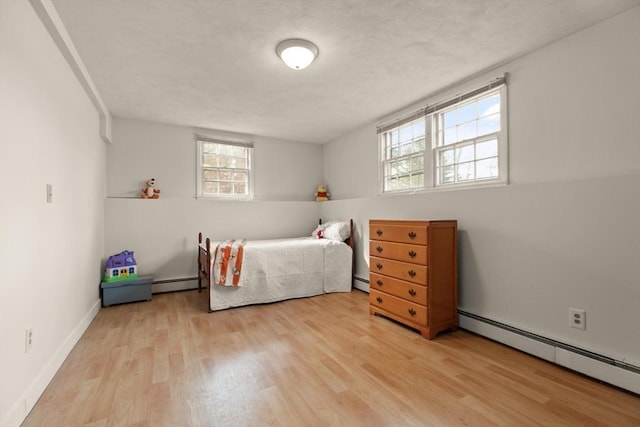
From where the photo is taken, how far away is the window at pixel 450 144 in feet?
8.58

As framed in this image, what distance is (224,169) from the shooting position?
4633 millimetres

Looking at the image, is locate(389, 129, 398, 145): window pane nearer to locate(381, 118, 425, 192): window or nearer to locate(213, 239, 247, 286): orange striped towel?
locate(381, 118, 425, 192): window

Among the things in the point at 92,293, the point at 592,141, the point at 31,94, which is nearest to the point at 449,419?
the point at 592,141

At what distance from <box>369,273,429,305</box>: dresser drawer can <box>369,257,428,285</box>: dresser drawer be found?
0.04m

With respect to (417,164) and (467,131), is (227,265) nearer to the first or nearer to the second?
(417,164)

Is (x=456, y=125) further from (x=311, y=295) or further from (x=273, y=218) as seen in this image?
(x=273, y=218)

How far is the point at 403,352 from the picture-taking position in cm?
225

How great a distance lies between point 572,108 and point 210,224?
4263 millimetres

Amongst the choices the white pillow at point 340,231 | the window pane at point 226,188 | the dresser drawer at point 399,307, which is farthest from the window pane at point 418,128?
the window pane at point 226,188

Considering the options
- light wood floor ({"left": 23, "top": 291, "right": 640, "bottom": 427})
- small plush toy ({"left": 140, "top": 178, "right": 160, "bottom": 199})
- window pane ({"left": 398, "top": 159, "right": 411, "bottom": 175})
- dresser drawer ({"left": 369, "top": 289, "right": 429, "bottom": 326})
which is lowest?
light wood floor ({"left": 23, "top": 291, "right": 640, "bottom": 427})

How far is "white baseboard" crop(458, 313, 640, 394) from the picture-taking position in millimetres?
1772

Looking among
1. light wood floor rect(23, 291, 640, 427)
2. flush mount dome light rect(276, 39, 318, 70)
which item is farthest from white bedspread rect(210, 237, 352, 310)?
flush mount dome light rect(276, 39, 318, 70)

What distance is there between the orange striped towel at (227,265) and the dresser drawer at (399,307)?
1.51 metres

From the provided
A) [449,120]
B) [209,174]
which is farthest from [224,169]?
[449,120]
